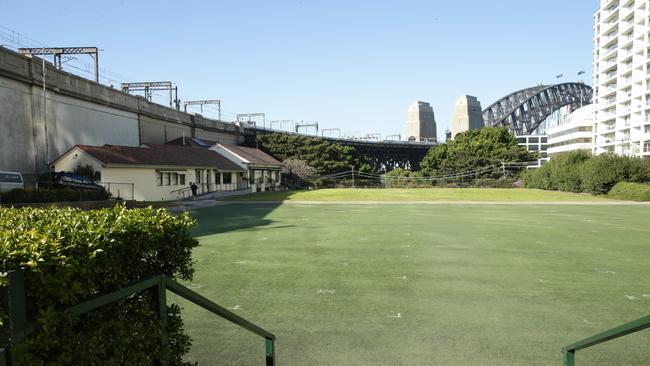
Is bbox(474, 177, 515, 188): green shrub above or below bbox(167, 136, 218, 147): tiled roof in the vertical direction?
below

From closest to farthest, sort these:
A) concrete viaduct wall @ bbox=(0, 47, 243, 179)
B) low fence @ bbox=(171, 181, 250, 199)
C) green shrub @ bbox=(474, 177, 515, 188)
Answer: concrete viaduct wall @ bbox=(0, 47, 243, 179) → low fence @ bbox=(171, 181, 250, 199) → green shrub @ bbox=(474, 177, 515, 188)

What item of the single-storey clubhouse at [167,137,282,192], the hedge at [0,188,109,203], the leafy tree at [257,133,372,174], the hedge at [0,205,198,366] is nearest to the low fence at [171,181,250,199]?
Answer: the single-storey clubhouse at [167,137,282,192]

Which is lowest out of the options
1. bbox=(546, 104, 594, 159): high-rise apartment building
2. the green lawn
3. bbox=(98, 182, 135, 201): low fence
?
the green lawn

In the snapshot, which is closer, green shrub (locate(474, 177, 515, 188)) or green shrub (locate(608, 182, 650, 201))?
green shrub (locate(608, 182, 650, 201))

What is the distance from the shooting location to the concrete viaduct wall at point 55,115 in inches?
1033

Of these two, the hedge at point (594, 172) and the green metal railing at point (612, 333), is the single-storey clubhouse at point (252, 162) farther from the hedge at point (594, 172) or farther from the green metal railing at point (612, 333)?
the green metal railing at point (612, 333)

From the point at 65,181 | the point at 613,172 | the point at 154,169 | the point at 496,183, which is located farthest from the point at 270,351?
the point at 496,183

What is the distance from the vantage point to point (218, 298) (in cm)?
758

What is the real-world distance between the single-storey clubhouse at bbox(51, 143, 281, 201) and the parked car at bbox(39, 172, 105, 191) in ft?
8.57

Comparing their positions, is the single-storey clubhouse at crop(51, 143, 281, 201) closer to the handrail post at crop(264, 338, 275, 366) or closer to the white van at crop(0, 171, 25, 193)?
the white van at crop(0, 171, 25, 193)

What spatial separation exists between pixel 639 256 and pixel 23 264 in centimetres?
1323

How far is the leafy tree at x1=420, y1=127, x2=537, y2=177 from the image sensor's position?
73750mm

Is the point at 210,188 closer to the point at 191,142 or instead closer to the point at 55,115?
the point at 191,142

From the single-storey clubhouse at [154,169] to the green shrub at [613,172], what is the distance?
120 feet
